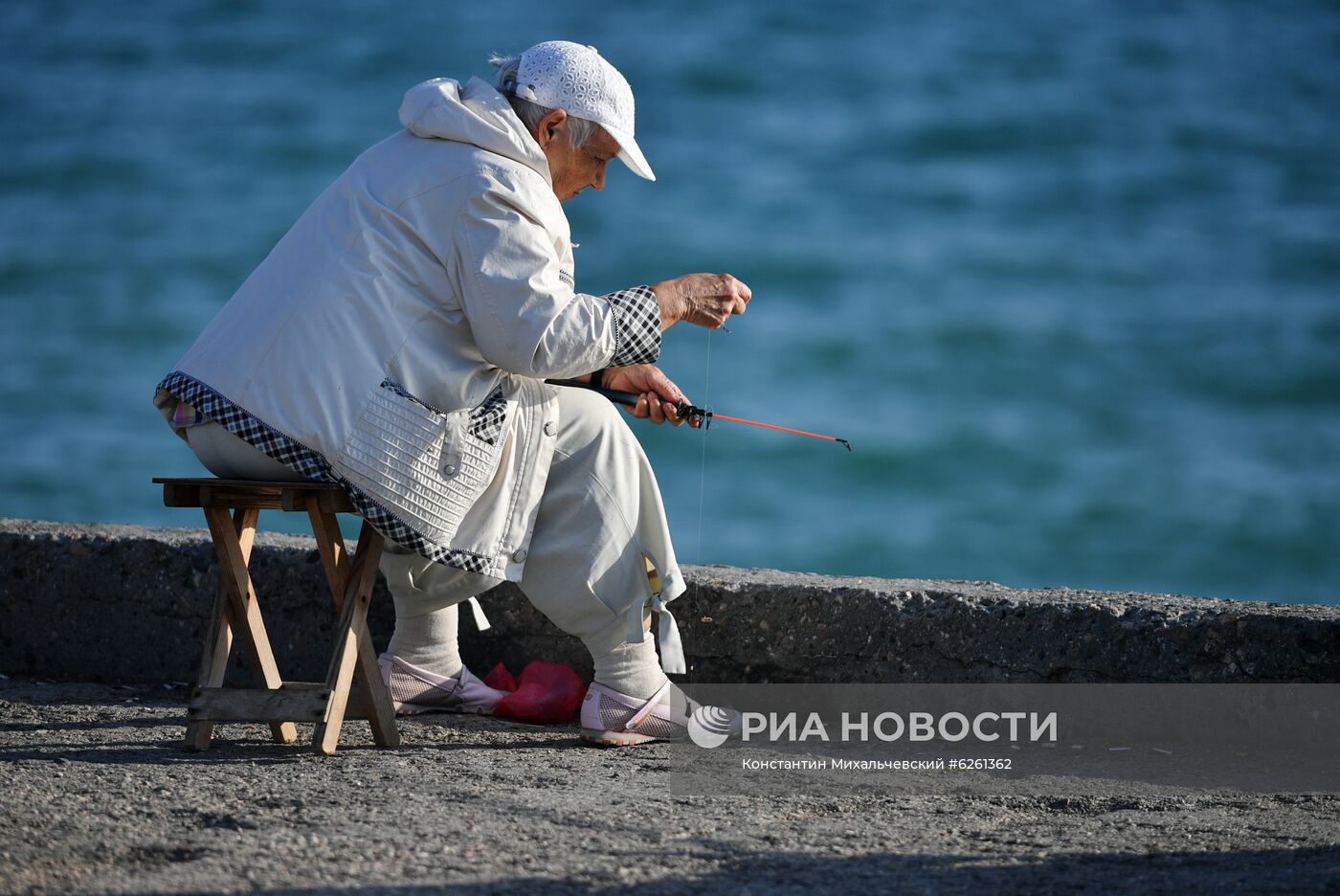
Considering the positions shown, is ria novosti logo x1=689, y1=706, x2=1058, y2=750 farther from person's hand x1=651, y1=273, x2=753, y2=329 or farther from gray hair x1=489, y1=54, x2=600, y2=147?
gray hair x1=489, y1=54, x2=600, y2=147

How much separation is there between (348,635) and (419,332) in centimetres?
57

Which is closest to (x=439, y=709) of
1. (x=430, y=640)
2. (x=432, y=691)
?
(x=432, y=691)

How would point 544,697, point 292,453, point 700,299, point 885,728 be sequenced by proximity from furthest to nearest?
point 544,697 < point 885,728 < point 700,299 < point 292,453

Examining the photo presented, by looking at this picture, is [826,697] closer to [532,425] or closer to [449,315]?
[532,425]

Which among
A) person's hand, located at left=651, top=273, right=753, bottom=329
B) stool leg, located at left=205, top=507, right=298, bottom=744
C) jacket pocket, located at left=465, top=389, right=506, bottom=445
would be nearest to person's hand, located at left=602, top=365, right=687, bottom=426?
person's hand, located at left=651, top=273, right=753, bottom=329

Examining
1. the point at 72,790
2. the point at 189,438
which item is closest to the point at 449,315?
the point at 189,438

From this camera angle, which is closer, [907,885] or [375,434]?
[907,885]

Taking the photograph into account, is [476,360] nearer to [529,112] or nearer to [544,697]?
[529,112]

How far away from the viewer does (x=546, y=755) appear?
284 centimetres

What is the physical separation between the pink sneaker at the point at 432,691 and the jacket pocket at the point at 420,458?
581 mm

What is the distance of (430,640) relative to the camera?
3.16 m

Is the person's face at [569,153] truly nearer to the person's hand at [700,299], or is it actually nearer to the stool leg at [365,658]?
the person's hand at [700,299]

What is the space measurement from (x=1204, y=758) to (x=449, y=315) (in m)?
1.71

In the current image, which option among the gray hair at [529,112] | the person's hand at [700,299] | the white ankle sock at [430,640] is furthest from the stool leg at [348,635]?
the gray hair at [529,112]
